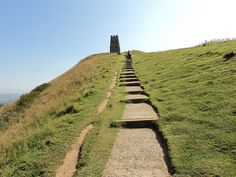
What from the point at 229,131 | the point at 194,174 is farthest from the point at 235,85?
the point at 194,174

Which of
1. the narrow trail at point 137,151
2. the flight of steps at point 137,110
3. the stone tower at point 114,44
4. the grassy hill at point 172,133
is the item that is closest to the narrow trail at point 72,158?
the grassy hill at point 172,133

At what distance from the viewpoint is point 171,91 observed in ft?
59.7

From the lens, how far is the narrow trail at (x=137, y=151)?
27.8 feet

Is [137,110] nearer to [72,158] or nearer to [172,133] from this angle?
[172,133]

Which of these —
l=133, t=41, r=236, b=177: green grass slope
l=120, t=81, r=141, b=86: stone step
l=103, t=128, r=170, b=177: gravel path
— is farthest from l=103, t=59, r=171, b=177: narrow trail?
A: l=120, t=81, r=141, b=86: stone step

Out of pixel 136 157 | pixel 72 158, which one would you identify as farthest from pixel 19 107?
pixel 136 157

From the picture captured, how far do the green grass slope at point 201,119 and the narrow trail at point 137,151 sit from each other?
394mm

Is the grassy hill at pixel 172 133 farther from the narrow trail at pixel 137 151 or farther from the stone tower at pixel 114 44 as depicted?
the stone tower at pixel 114 44

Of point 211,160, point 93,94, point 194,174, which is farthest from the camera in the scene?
point 93,94

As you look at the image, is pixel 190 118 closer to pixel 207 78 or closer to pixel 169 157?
pixel 169 157

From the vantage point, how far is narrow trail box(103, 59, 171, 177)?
8.48m

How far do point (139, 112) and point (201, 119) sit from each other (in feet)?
12.8

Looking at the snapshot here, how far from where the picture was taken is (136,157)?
9.43m

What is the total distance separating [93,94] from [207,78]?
662 cm
